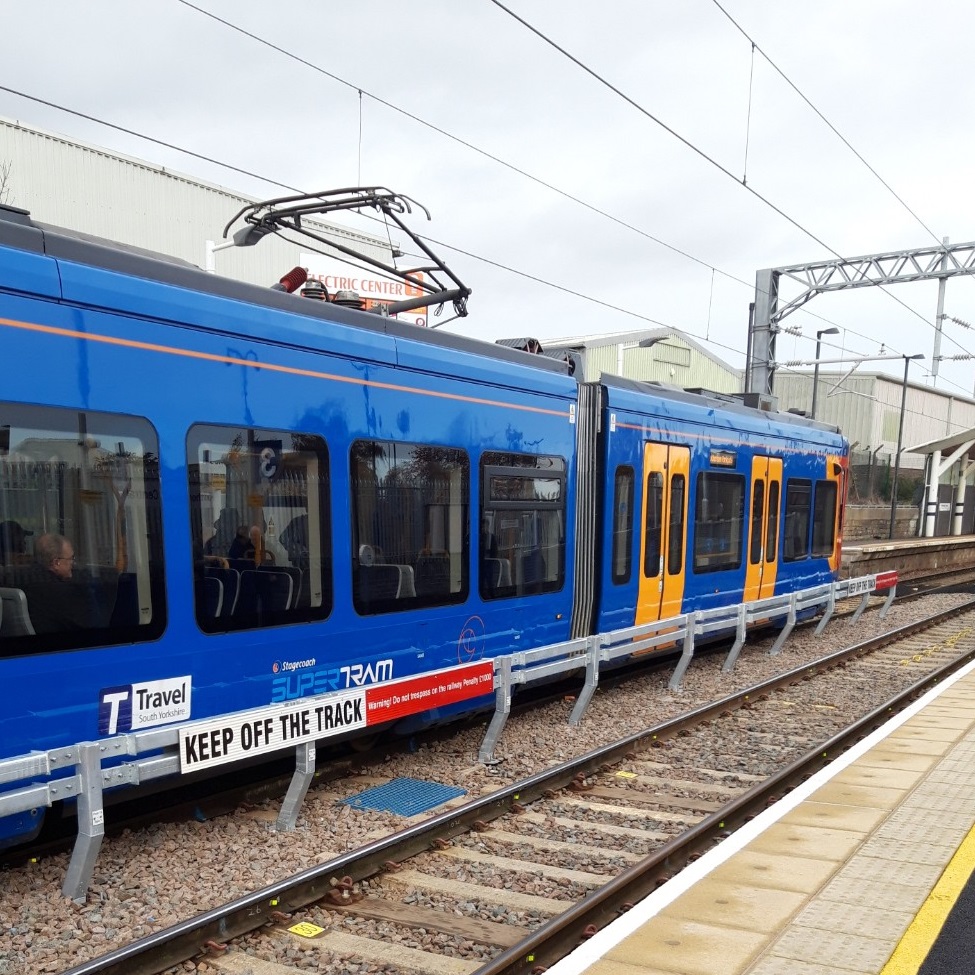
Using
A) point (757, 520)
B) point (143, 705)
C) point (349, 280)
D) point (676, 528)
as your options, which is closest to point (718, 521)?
point (676, 528)

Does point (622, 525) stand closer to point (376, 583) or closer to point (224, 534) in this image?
point (376, 583)

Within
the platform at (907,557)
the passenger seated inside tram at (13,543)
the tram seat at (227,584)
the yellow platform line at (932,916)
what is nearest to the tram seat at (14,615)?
the passenger seated inside tram at (13,543)

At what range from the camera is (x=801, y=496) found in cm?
1455

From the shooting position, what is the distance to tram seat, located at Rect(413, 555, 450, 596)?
7.18m

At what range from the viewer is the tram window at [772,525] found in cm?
1344

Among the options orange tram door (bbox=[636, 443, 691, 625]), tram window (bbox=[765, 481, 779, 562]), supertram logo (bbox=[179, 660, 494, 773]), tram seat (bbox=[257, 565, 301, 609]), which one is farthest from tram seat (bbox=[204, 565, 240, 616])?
tram window (bbox=[765, 481, 779, 562])

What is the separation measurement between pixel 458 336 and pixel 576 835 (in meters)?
3.99

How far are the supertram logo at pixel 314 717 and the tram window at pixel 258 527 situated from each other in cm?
58

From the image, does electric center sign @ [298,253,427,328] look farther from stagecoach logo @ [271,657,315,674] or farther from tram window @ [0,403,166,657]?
tram window @ [0,403,166,657]

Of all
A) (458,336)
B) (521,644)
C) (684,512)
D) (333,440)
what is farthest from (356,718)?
(684,512)

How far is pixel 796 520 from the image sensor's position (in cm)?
1442

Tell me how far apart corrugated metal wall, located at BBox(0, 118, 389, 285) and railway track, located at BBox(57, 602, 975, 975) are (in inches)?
756

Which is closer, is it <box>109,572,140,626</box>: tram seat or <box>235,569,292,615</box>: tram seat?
<box>109,572,140,626</box>: tram seat

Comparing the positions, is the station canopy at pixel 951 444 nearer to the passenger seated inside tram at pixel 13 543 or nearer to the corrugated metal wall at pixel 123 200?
the corrugated metal wall at pixel 123 200
